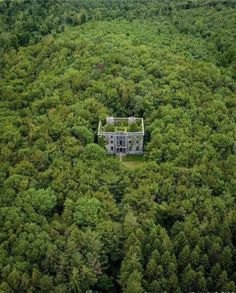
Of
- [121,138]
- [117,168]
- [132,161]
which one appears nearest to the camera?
[117,168]

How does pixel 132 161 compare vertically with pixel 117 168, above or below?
below

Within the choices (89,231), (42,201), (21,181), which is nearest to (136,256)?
(89,231)

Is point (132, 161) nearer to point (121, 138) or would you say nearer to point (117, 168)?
point (121, 138)

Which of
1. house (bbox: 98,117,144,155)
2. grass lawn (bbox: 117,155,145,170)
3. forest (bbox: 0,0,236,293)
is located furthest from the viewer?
house (bbox: 98,117,144,155)

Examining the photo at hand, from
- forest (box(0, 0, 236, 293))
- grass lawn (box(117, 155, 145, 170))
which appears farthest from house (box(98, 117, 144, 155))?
forest (box(0, 0, 236, 293))

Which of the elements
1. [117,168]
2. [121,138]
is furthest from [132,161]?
[117,168]

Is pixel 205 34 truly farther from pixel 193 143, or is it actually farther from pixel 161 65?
pixel 193 143

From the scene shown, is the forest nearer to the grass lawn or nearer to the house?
the grass lawn

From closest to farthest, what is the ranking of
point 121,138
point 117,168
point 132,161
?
1. point 117,168
2. point 132,161
3. point 121,138
